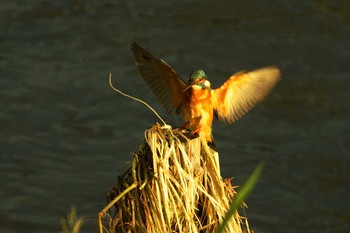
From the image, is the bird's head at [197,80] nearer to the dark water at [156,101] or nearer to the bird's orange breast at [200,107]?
the bird's orange breast at [200,107]

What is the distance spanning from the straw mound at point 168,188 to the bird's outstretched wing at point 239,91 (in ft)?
4.82

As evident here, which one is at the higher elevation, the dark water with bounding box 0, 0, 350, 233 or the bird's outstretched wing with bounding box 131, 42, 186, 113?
the dark water with bounding box 0, 0, 350, 233

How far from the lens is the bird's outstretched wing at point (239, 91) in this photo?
18.1 feet

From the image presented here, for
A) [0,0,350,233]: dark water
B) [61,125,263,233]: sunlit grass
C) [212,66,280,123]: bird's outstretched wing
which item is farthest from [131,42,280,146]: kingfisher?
[0,0,350,233]: dark water

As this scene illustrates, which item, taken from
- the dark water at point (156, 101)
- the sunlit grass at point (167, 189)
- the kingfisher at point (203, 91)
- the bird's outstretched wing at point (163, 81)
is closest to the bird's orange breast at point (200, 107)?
the kingfisher at point (203, 91)

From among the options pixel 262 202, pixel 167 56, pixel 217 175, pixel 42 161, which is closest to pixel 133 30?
pixel 167 56

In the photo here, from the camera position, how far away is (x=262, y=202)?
322 inches

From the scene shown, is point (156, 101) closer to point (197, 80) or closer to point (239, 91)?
point (239, 91)

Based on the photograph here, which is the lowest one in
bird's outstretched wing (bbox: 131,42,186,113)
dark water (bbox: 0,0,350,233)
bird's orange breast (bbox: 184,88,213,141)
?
bird's orange breast (bbox: 184,88,213,141)

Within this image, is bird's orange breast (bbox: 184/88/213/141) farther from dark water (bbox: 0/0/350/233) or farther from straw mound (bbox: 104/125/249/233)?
dark water (bbox: 0/0/350/233)

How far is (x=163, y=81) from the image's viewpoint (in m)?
5.41

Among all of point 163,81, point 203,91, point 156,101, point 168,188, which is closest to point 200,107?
point 203,91

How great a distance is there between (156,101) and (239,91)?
3.35 meters

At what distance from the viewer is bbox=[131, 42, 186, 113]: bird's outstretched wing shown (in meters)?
5.27
